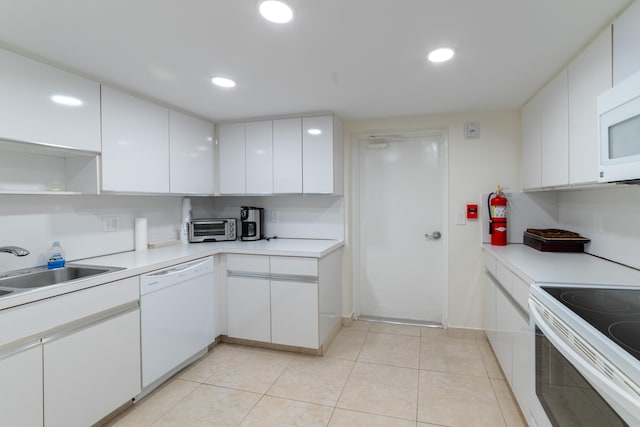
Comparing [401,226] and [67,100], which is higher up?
[67,100]

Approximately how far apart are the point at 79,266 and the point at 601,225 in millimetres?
3500

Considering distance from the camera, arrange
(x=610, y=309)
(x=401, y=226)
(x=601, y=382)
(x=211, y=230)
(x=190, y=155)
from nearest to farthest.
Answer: (x=601, y=382), (x=610, y=309), (x=190, y=155), (x=211, y=230), (x=401, y=226)

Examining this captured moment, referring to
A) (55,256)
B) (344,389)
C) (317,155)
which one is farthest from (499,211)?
(55,256)

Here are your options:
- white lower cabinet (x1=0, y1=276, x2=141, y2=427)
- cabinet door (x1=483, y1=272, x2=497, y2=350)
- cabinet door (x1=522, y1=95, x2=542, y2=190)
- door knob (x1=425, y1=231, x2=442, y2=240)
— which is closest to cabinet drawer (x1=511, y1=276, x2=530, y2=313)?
cabinet door (x1=483, y1=272, x2=497, y2=350)

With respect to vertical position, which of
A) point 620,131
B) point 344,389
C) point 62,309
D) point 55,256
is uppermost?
point 620,131

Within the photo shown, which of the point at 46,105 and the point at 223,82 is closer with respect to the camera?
the point at 46,105

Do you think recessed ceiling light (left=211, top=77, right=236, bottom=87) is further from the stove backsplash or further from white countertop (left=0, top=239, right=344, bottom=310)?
the stove backsplash

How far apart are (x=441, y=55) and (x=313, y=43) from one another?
2.47 ft

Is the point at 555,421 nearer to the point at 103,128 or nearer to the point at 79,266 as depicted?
the point at 79,266

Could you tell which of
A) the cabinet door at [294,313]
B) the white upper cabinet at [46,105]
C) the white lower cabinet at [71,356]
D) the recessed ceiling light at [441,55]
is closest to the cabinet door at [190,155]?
the white upper cabinet at [46,105]

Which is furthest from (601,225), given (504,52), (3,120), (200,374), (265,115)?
(3,120)

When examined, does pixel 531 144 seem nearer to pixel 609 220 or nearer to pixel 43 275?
pixel 609 220

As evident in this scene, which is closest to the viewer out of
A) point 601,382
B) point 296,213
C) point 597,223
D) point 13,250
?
point 601,382

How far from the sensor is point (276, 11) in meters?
1.41
